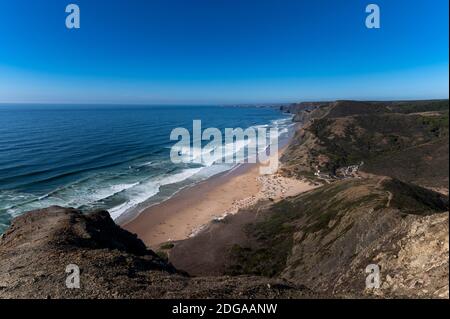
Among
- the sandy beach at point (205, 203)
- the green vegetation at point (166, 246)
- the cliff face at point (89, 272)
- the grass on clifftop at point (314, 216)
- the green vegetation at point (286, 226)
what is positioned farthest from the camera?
the sandy beach at point (205, 203)

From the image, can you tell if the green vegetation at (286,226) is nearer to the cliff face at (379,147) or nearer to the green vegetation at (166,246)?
the green vegetation at (166,246)

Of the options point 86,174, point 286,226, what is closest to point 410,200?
point 286,226

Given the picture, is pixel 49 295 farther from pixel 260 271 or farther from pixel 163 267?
pixel 260 271

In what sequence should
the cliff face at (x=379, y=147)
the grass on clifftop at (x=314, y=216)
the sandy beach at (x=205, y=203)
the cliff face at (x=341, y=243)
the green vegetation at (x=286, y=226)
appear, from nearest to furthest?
the cliff face at (x=341, y=243) < the grass on clifftop at (x=314, y=216) < the green vegetation at (x=286, y=226) < the sandy beach at (x=205, y=203) < the cliff face at (x=379, y=147)

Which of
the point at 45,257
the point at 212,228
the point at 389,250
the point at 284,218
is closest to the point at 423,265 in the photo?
the point at 389,250

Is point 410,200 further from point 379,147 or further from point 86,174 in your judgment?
point 379,147

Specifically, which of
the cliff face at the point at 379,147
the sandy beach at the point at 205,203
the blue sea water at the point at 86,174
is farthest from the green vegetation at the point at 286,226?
the cliff face at the point at 379,147

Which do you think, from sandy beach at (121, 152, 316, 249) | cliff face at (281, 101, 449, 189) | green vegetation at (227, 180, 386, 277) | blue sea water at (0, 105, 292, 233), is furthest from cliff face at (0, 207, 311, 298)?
cliff face at (281, 101, 449, 189)
